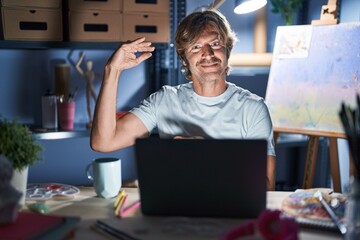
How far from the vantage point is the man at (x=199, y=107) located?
1727mm

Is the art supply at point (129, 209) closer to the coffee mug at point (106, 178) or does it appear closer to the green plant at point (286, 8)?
the coffee mug at point (106, 178)

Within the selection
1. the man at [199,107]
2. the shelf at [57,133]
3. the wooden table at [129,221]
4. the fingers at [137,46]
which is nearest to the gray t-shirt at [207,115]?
the man at [199,107]

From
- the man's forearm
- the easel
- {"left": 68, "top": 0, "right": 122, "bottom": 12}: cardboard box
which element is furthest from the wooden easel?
the man's forearm

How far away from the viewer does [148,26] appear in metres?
2.62

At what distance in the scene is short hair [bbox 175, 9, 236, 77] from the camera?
1.78 meters

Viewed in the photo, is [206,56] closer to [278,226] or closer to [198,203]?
[198,203]

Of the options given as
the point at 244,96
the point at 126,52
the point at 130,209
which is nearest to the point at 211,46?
the point at 244,96

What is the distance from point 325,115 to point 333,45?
1.14ft

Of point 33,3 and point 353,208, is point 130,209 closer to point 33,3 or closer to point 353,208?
point 353,208

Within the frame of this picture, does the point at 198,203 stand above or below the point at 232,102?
below

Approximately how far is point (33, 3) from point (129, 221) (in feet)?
5.50

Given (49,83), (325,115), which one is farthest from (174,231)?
(49,83)

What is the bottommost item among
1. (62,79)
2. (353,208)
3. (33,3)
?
(353,208)

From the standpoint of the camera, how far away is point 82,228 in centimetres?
104
